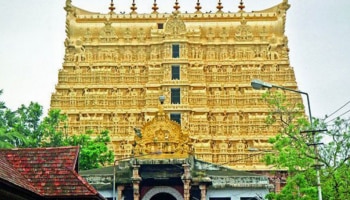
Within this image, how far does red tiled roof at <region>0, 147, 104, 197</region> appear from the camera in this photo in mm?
18125

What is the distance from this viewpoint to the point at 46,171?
19.2 meters

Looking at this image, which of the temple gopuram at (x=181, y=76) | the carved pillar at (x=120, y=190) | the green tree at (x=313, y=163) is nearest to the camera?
the green tree at (x=313, y=163)

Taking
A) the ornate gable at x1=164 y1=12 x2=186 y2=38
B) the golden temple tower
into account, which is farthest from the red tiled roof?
the ornate gable at x1=164 y1=12 x2=186 y2=38

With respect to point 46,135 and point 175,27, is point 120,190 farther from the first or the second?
point 175,27

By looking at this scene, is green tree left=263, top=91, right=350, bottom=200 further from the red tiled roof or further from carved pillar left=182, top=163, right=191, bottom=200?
the red tiled roof

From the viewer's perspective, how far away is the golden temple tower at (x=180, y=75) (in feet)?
202

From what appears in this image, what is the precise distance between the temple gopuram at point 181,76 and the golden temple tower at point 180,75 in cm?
10

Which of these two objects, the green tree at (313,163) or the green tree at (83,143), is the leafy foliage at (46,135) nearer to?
the green tree at (83,143)

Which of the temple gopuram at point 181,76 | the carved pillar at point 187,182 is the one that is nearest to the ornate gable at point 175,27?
the temple gopuram at point 181,76

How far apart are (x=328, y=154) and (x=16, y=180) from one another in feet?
52.4

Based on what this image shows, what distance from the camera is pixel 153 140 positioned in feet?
125

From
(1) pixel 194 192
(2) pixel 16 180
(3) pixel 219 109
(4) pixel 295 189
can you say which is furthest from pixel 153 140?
(3) pixel 219 109

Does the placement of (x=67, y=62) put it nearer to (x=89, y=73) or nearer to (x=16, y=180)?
(x=89, y=73)

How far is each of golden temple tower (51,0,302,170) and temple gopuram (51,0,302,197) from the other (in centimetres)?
10
